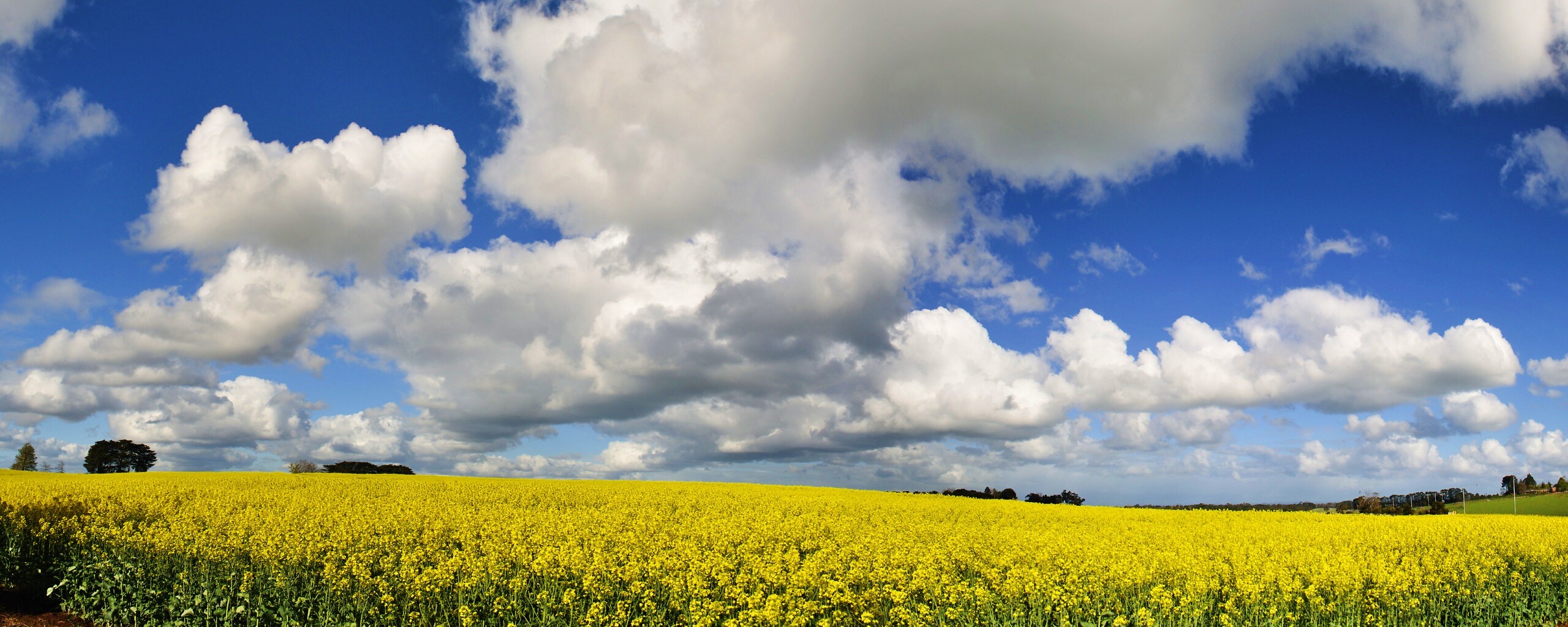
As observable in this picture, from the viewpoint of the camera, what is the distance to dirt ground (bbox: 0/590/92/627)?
1565cm

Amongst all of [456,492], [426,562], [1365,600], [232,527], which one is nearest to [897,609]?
[426,562]

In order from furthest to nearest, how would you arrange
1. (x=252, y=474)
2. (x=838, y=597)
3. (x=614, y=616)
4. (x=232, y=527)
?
(x=252, y=474), (x=232, y=527), (x=838, y=597), (x=614, y=616)

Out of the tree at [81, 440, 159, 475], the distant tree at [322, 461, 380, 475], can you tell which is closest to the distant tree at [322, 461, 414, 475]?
the distant tree at [322, 461, 380, 475]

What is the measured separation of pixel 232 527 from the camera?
18047 mm

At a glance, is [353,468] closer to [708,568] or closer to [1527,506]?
[708,568]

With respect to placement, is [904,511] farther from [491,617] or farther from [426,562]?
[491,617]

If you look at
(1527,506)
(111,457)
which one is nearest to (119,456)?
(111,457)

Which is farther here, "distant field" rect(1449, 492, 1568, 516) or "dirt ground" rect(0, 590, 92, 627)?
"distant field" rect(1449, 492, 1568, 516)

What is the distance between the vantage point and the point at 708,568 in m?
13.3

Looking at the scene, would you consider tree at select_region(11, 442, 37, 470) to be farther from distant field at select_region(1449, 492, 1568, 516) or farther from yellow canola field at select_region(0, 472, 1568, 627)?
distant field at select_region(1449, 492, 1568, 516)

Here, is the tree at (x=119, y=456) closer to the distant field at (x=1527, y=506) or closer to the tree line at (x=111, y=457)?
the tree line at (x=111, y=457)

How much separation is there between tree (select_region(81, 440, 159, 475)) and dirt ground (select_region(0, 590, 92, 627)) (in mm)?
88403

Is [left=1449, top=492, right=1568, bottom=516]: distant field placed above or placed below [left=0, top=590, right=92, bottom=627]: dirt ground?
below

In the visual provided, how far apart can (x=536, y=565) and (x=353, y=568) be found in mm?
3564
